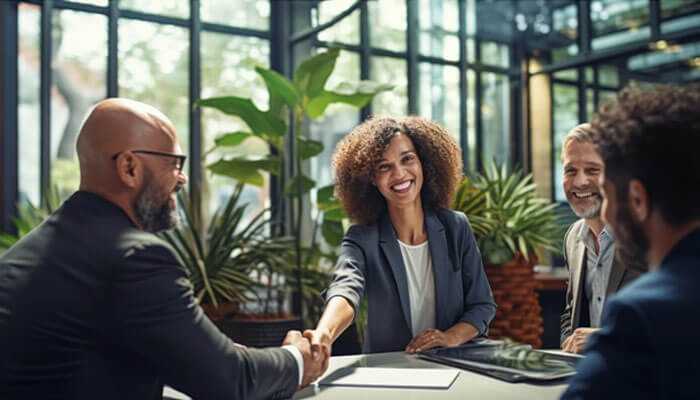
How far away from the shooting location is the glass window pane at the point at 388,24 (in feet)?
23.0

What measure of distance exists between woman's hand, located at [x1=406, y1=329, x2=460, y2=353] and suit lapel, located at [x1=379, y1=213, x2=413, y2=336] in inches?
5.0

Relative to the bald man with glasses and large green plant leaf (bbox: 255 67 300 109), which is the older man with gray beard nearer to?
the bald man with glasses

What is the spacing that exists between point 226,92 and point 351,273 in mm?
3780

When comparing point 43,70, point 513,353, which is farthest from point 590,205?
point 43,70

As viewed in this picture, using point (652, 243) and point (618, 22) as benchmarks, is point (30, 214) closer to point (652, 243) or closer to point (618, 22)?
point (652, 243)

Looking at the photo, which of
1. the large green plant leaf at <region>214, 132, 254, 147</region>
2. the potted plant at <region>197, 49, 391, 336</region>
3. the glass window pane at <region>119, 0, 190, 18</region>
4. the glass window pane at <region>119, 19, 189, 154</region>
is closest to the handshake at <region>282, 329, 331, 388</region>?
the potted plant at <region>197, 49, 391, 336</region>

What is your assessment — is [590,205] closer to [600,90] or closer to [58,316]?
[58,316]

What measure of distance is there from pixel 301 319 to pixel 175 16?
255 centimetres

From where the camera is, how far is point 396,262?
2414 mm

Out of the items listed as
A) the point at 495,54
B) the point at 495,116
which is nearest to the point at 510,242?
the point at 495,116

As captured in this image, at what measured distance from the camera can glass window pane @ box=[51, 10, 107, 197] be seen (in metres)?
5.16

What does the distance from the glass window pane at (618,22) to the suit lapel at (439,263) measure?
5.35m

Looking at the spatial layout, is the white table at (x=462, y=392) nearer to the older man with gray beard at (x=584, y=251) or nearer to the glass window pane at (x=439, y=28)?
the older man with gray beard at (x=584, y=251)

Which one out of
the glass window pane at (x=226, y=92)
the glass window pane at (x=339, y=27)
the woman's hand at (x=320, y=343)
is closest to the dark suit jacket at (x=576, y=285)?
the woman's hand at (x=320, y=343)
